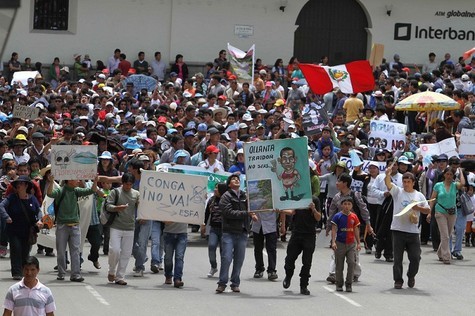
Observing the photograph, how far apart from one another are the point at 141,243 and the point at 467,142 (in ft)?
27.2

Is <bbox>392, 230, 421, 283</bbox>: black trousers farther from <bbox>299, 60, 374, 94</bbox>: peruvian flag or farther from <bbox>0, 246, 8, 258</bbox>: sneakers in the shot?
<bbox>299, 60, 374, 94</bbox>: peruvian flag

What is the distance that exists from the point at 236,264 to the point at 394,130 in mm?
8120

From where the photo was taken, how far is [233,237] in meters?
13.6

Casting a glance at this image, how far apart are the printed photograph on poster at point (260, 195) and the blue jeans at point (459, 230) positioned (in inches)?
191

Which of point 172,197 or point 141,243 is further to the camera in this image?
point 141,243

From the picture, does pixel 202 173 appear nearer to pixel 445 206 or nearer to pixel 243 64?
pixel 445 206

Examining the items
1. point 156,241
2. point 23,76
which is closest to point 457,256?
point 156,241

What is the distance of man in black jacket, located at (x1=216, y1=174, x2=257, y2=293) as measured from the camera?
13484 mm

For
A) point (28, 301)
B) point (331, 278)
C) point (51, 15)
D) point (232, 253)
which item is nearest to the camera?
point (28, 301)

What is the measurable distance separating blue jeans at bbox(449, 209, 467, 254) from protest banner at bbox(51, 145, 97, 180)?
6419mm

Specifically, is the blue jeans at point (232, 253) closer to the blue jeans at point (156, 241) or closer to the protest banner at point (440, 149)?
the blue jeans at point (156, 241)

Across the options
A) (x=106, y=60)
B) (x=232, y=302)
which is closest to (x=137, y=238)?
(x=232, y=302)

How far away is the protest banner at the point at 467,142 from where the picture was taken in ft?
67.1

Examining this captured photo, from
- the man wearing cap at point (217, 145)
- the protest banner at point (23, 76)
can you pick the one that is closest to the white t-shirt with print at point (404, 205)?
the man wearing cap at point (217, 145)
